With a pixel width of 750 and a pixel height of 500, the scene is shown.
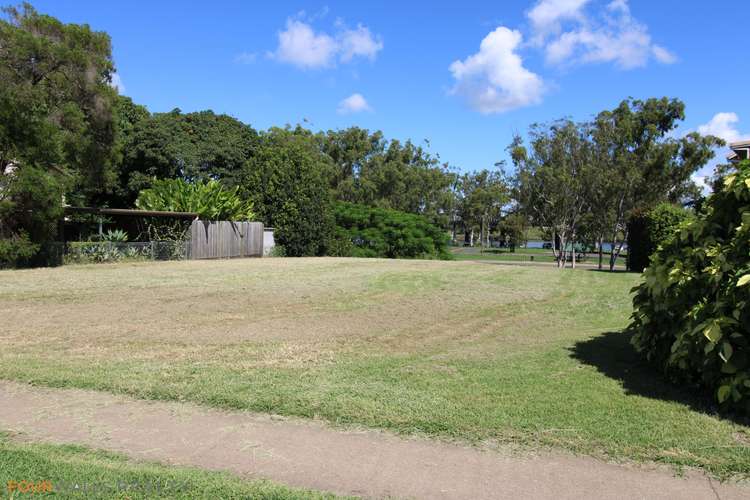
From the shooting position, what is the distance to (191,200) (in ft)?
84.8

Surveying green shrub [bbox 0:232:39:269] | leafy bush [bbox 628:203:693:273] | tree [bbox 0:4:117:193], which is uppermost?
tree [bbox 0:4:117:193]

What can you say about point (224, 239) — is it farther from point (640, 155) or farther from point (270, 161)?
point (640, 155)

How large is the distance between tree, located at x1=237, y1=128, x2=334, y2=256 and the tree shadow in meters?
24.1

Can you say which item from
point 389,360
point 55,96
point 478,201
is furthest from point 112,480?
point 478,201

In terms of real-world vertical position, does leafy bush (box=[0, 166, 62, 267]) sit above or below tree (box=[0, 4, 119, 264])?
below

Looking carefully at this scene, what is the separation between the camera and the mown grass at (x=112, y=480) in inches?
125

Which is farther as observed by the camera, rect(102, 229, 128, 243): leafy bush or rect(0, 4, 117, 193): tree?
rect(102, 229, 128, 243): leafy bush

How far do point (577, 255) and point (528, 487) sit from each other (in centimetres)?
5340

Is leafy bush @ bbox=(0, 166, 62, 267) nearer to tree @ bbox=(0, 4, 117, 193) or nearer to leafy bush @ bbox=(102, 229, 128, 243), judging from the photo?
tree @ bbox=(0, 4, 117, 193)

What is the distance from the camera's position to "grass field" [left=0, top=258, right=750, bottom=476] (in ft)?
14.3

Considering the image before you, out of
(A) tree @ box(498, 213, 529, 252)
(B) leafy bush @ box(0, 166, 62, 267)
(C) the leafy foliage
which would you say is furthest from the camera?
(A) tree @ box(498, 213, 529, 252)

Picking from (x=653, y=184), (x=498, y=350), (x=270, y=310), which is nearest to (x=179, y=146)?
(x=653, y=184)

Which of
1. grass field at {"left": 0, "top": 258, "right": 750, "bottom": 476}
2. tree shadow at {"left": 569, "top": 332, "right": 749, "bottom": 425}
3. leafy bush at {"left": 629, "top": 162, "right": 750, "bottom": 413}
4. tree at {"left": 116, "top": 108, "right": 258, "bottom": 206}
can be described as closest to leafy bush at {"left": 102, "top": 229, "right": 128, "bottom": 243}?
grass field at {"left": 0, "top": 258, "right": 750, "bottom": 476}

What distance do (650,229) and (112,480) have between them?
1786 centimetres
